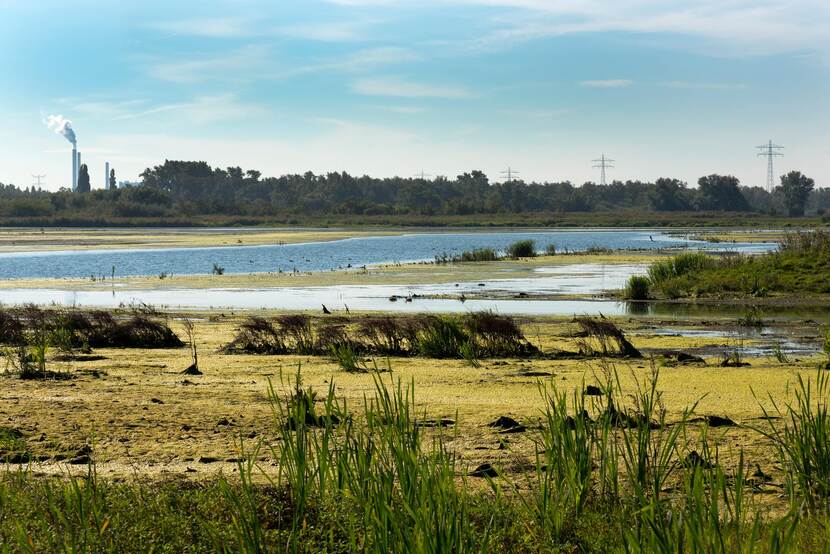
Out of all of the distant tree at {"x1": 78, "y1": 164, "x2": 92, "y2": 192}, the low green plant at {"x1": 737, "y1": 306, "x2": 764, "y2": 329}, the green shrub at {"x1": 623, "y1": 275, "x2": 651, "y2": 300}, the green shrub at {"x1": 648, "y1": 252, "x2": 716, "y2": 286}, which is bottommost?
the low green plant at {"x1": 737, "y1": 306, "x2": 764, "y2": 329}

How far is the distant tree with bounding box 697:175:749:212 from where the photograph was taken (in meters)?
157

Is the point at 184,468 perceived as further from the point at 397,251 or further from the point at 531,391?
the point at 397,251

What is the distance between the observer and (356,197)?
6806 inches

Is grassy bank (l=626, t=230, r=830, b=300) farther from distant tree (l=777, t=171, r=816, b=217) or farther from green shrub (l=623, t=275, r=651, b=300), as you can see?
distant tree (l=777, t=171, r=816, b=217)

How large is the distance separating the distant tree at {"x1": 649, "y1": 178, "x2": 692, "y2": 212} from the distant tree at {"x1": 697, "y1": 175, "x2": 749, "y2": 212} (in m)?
2.64

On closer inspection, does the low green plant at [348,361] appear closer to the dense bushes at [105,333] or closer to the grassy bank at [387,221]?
the dense bushes at [105,333]

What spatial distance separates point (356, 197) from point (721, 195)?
55868 mm

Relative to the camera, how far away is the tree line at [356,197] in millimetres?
123562

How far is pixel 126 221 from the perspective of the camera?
4294 inches

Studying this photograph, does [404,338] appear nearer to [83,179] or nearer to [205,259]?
[205,259]

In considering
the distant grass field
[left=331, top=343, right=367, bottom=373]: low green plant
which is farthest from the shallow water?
[left=331, top=343, right=367, bottom=373]: low green plant

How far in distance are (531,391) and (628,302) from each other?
1583cm

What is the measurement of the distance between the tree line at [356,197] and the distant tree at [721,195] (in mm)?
145

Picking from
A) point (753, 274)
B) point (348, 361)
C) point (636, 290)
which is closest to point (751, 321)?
point (636, 290)
